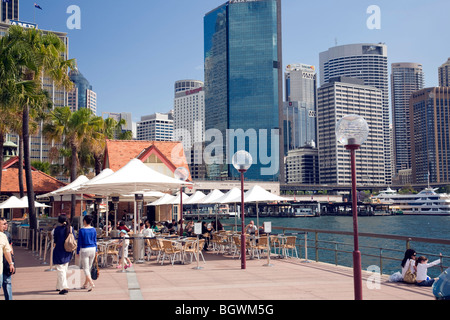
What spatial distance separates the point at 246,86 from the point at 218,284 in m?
169

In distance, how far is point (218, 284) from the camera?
1159 cm

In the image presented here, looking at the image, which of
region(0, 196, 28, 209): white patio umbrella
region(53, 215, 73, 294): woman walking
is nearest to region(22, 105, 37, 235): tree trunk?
region(0, 196, 28, 209): white patio umbrella

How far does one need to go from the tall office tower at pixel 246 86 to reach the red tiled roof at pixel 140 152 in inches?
4915

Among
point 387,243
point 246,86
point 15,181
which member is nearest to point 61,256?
point 15,181

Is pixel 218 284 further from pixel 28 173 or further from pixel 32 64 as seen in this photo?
pixel 32 64

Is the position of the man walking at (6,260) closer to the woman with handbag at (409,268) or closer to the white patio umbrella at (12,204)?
the woman with handbag at (409,268)

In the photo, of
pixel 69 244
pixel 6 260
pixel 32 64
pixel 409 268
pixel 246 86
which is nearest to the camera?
pixel 6 260

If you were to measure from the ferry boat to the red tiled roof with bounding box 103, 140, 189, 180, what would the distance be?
128292 mm

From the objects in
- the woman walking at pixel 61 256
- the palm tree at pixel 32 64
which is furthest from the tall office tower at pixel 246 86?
the woman walking at pixel 61 256

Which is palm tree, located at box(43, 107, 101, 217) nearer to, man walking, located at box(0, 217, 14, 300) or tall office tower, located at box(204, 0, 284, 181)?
man walking, located at box(0, 217, 14, 300)

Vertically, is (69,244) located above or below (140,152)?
below

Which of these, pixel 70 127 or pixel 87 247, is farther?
pixel 70 127

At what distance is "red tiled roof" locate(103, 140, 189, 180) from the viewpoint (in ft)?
125

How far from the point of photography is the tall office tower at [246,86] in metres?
174
